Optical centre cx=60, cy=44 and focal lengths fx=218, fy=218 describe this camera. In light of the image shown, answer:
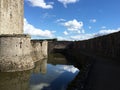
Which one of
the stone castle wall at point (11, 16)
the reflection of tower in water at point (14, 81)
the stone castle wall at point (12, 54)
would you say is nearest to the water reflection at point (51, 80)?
the reflection of tower in water at point (14, 81)

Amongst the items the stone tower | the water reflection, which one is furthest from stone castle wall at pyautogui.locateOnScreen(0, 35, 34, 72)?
the water reflection

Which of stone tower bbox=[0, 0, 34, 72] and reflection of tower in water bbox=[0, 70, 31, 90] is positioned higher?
stone tower bbox=[0, 0, 34, 72]

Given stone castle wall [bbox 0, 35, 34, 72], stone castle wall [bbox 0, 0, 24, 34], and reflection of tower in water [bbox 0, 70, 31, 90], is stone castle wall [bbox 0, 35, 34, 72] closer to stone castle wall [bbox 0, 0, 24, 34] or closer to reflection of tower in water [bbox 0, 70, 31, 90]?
reflection of tower in water [bbox 0, 70, 31, 90]

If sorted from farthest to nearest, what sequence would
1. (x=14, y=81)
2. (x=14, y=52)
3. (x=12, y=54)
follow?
(x=14, y=52) < (x=12, y=54) < (x=14, y=81)

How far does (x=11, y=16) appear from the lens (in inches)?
955

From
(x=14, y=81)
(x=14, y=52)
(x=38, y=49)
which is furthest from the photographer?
(x=38, y=49)

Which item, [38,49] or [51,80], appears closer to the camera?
[51,80]

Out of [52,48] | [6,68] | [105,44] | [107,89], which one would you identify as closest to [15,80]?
[6,68]

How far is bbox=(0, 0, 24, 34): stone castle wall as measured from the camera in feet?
71.3

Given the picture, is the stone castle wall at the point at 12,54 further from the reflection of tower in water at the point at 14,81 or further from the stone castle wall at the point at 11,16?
the stone castle wall at the point at 11,16

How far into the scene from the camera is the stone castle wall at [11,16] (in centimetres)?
2172

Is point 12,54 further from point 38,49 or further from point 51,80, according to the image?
point 38,49

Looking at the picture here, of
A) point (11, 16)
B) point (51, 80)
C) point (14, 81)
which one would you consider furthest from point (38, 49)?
point (14, 81)

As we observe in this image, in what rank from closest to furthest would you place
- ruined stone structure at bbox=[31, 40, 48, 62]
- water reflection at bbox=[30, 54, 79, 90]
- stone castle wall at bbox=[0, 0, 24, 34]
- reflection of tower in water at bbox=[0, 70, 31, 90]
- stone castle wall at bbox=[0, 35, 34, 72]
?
water reflection at bbox=[30, 54, 79, 90], reflection of tower in water at bbox=[0, 70, 31, 90], stone castle wall at bbox=[0, 35, 34, 72], stone castle wall at bbox=[0, 0, 24, 34], ruined stone structure at bbox=[31, 40, 48, 62]
